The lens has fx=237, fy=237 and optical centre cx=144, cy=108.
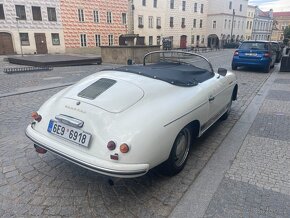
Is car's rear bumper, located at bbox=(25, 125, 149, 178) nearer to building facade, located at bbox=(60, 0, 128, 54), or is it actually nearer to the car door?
the car door

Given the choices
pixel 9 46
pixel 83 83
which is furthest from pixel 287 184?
pixel 9 46

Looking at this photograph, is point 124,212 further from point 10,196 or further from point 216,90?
point 216,90

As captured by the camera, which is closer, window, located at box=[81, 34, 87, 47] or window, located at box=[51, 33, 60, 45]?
window, located at box=[51, 33, 60, 45]

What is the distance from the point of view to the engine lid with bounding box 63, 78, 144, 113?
269 centimetres

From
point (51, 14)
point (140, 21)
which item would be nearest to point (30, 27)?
point (51, 14)

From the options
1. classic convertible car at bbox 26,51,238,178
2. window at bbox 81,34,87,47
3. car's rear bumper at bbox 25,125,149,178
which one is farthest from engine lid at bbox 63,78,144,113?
window at bbox 81,34,87,47

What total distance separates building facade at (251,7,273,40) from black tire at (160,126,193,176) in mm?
82934

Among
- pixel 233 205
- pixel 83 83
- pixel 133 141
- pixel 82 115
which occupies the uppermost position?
pixel 83 83

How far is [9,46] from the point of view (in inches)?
1062

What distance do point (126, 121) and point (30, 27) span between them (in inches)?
1191

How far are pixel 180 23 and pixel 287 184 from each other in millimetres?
49184

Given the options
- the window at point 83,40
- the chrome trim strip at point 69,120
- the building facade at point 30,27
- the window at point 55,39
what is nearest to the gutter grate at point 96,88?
the chrome trim strip at point 69,120

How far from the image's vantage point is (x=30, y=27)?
27875mm

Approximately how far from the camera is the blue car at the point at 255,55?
12.1 meters
